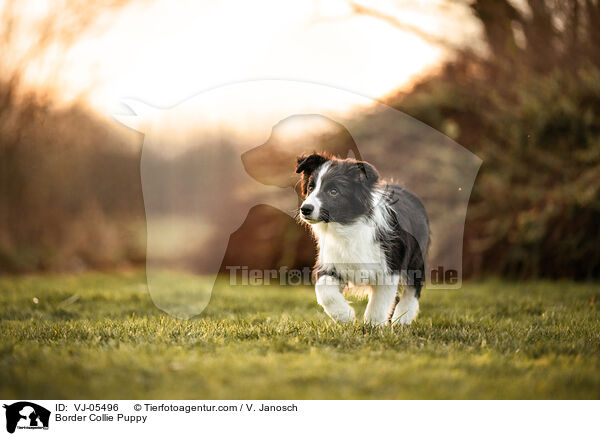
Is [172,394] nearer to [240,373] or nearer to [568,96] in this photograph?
[240,373]

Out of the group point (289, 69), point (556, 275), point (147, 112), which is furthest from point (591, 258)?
point (147, 112)

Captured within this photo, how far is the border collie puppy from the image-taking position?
3.82 meters

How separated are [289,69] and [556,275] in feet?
19.1

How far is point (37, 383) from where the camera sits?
2.57m

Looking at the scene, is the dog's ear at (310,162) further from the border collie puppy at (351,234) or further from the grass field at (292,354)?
the grass field at (292,354)

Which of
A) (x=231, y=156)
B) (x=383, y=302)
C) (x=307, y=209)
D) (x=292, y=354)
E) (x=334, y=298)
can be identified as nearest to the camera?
(x=292, y=354)

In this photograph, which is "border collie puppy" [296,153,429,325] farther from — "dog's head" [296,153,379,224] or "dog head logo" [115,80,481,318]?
"dog head logo" [115,80,481,318]

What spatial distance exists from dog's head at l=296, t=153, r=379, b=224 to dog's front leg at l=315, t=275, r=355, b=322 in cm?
47

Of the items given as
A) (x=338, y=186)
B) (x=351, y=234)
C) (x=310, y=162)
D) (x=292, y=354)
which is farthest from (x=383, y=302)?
(x=310, y=162)

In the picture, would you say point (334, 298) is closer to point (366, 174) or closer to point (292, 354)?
point (292, 354)

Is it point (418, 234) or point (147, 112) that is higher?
point (147, 112)

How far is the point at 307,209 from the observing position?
357 centimetres
